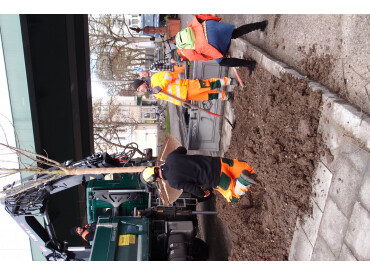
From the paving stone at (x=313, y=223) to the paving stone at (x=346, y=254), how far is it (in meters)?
0.46

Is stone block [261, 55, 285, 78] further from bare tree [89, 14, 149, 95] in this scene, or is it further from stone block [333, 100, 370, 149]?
bare tree [89, 14, 149, 95]

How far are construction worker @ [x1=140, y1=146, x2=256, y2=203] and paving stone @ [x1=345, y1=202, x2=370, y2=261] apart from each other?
1.67 meters

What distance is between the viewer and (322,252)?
3318mm

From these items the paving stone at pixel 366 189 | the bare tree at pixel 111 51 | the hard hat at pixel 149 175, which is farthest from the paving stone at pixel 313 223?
the bare tree at pixel 111 51

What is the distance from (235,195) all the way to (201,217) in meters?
4.97

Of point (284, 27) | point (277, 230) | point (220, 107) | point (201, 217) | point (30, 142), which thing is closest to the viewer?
point (277, 230)

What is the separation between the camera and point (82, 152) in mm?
8141

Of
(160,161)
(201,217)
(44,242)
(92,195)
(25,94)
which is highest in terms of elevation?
(25,94)

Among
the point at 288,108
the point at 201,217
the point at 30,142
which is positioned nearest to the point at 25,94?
the point at 30,142

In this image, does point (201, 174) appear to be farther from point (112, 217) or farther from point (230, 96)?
point (230, 96)

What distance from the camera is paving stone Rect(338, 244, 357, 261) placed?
2.82 meters

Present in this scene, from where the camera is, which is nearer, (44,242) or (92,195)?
(44,242)

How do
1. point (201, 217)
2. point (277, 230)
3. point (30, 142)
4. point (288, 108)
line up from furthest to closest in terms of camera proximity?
1. point (201, 217)
2. point (30, 142)
3. point (277, 230)
4. point (288, 108)

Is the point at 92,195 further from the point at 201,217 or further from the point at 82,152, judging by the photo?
the point at 201,217
